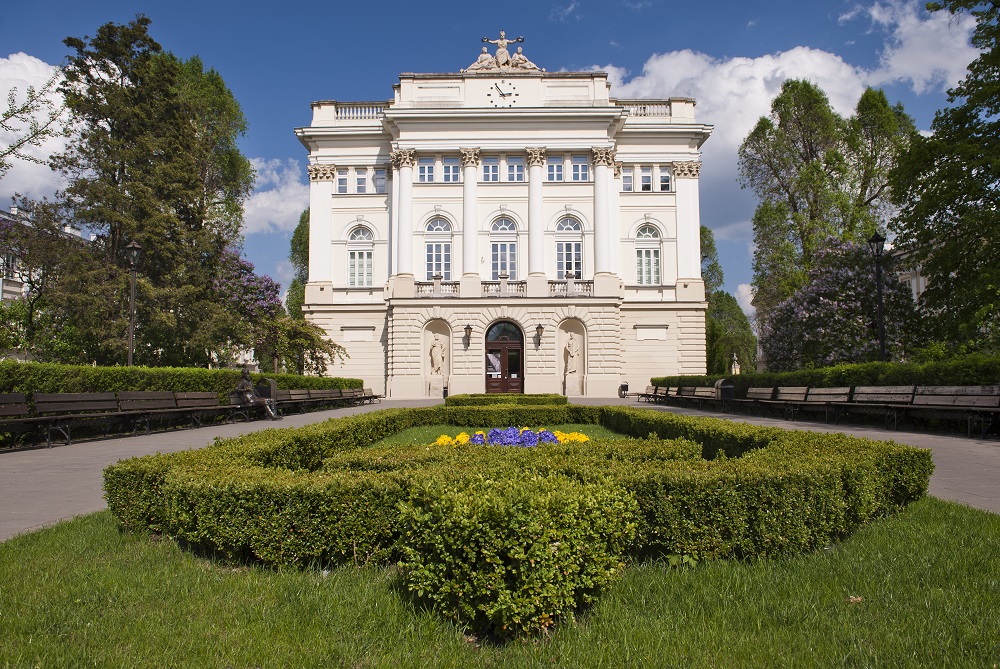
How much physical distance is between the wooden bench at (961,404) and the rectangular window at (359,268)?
1266 inches

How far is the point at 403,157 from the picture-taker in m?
38.4

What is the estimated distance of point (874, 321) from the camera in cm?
2602

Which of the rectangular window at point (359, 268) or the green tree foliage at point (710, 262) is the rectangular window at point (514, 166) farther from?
the green tree foliage at point (710, 262)

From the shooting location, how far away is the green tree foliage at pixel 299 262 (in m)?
59.5

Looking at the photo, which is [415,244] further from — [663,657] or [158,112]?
[663,657]

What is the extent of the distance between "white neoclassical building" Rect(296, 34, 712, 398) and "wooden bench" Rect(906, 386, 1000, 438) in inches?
900

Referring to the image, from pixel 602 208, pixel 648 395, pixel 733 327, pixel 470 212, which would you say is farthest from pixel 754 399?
pixel 733 327

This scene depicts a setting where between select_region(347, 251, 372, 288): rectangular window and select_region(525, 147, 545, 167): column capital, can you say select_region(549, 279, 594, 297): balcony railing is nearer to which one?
select_region(525, 147, 545, 167): column capital

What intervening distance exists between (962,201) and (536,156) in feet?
78.8

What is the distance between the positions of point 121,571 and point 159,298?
27539 millimetres

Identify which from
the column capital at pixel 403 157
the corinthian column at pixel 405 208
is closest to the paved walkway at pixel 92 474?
the corinthian column at pixel 405 208

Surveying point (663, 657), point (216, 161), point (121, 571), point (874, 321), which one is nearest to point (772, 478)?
point (663, 657)

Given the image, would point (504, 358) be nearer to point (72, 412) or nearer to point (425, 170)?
point (425, 170)

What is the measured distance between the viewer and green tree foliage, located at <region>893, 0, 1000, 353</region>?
A: 18.2 m
